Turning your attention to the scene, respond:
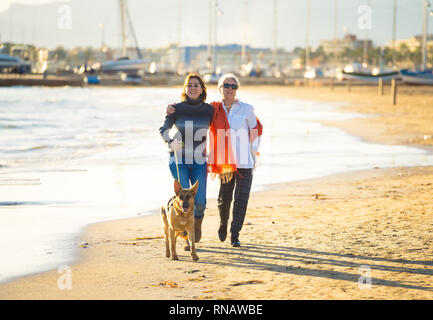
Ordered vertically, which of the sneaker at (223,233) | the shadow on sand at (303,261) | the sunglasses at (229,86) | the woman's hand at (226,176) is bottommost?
the shadow on sand at (303,261)

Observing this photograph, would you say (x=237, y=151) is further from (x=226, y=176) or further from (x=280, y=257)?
(x=280, y=257)

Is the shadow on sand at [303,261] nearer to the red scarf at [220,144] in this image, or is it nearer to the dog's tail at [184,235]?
the dog's tail at [184,235]

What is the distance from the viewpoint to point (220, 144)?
741cm

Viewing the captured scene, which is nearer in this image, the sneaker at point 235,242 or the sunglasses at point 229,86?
the sunglasses at point 229,86

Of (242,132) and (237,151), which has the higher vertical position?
(242,132)

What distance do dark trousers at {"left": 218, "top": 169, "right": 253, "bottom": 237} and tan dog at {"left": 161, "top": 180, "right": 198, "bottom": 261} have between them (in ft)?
2.40

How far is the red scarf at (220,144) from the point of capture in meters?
7.32

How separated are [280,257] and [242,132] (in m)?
1.39

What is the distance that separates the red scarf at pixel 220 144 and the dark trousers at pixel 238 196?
0.19m

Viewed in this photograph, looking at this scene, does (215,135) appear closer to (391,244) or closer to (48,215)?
(391,244)

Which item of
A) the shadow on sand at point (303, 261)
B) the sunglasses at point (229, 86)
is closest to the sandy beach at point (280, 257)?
the shadow on sand at point (303, 261)

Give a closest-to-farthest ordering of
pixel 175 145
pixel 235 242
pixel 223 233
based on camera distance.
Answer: pixel 175 145 → pixel 235 242 → pixel 223 233

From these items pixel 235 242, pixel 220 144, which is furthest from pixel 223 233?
pixel 220 144

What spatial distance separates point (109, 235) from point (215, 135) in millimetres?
1936
